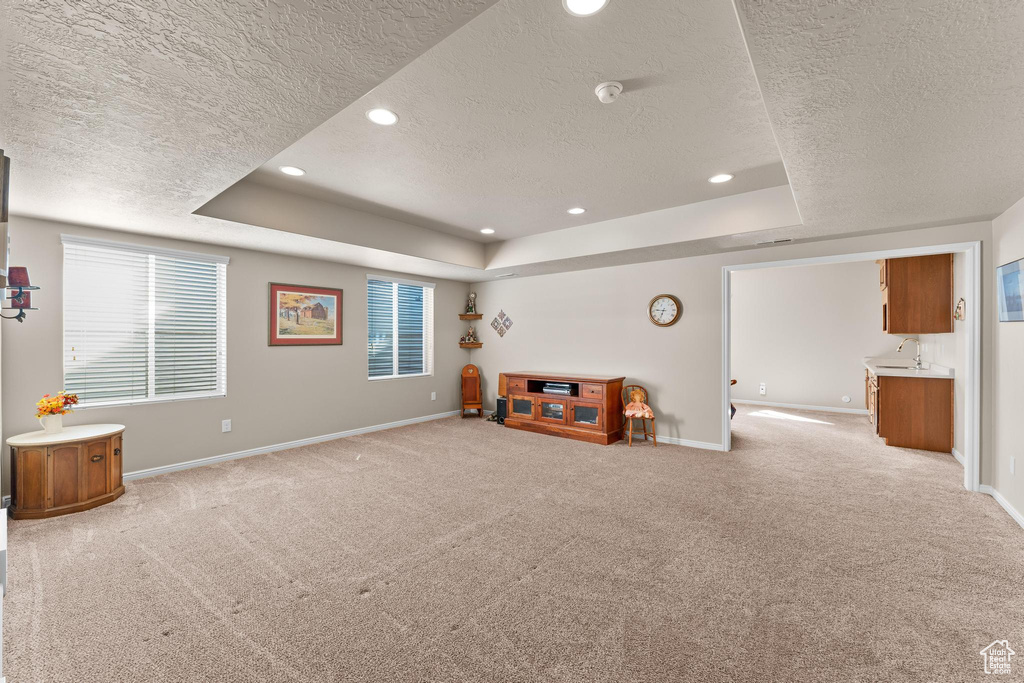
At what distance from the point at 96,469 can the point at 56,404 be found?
56cm

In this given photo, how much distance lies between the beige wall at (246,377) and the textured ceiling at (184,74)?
4.67 feet

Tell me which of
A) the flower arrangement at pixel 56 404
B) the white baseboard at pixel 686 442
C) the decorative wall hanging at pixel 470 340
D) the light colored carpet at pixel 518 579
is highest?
the decorative wall hanging at pixel 470 340

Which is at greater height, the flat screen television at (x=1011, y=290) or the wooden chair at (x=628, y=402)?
the flat screen television at (x=1011, y=290)

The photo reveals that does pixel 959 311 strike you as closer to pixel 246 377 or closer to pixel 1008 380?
pixel 1008 380

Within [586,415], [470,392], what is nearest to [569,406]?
[586,415]

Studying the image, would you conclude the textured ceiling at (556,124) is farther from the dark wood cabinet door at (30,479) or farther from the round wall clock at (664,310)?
the dark wood cabinet door at (30,479)

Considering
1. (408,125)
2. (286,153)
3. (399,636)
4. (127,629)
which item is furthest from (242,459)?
(408,125)

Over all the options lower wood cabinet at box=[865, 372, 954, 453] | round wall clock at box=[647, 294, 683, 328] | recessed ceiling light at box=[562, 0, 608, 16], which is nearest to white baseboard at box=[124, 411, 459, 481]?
round wall clock at box=[647, 294, 683, 328]

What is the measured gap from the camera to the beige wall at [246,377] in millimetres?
3305

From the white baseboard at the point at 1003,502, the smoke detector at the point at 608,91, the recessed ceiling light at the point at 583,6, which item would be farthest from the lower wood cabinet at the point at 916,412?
the recessed ceiling light at the point at 583,6

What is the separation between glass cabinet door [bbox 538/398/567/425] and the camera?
5543mm

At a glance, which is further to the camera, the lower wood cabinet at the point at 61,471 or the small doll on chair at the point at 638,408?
the small doll on chair at the point at 638,408

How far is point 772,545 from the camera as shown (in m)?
2.57

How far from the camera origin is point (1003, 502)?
3139 millimetres
